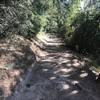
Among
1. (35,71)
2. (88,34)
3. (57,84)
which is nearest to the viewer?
(57,84)

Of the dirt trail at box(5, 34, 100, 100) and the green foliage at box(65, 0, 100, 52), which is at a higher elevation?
the green foliage at box(65, 0, 100, 52)

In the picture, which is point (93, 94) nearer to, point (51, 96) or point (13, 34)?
point (51, 96)

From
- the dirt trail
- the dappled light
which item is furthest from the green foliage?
the dirt trail

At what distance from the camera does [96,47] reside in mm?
17625

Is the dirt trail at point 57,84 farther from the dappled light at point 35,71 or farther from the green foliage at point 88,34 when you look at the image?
the green foliage at point 88,34

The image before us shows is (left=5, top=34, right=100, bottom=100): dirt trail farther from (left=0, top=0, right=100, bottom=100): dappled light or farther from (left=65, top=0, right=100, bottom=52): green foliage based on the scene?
(left=65, top=0, right=100, bottom=52): green foliage

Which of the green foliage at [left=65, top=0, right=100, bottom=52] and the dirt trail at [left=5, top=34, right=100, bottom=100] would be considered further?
the green foliage at [left=65, top=0, right=100, bottom=52]

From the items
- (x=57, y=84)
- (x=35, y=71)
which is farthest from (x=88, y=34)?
(x=57, y=84)

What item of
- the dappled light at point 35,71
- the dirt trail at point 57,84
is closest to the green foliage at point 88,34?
the dappled light at point 35,71

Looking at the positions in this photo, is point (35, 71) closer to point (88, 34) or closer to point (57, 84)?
point (57, 84)

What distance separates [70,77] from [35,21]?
436 inches

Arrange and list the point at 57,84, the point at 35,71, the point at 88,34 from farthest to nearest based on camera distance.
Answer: the point at 88,34, the point at 35,71, the point at 57,84

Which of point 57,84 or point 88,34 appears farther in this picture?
point 88,34

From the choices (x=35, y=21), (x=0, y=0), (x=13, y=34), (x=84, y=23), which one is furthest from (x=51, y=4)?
(x=0, y=0)
